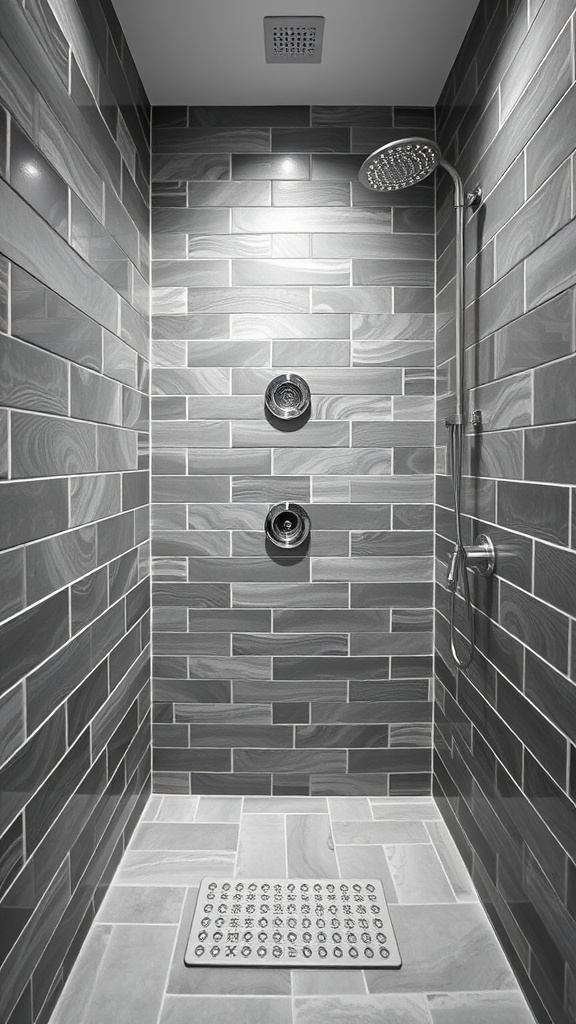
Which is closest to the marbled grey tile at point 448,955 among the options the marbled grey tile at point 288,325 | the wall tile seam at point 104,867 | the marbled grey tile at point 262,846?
the marbled grey tile at point 262,846

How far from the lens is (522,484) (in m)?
1.58

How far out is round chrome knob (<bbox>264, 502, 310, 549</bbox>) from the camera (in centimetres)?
246

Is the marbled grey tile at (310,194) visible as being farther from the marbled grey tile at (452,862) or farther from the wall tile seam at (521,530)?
the marbled grey tile at (452,862)

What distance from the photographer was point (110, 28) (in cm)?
192

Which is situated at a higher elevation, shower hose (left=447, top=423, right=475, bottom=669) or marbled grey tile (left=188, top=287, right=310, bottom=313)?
marbled grey tile (left=188, top=287, right=310, bottom=313)

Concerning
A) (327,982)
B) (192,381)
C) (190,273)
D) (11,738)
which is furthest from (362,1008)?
(190,273)

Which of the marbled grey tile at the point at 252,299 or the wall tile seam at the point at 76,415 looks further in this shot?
the marbled grey tile at the point at 252,299

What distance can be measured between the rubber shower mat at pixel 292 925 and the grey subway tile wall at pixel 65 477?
1.09ft

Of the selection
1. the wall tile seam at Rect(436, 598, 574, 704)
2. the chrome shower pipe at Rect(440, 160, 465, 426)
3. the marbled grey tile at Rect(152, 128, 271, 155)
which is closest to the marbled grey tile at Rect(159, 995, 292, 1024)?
the wall tile seam at Rect(436, 598, 574, 704)

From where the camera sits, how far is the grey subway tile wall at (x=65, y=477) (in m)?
1.26

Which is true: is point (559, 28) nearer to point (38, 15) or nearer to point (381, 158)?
point (381, 158)

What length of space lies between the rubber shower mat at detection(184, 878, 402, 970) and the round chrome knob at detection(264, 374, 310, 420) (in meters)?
1.51

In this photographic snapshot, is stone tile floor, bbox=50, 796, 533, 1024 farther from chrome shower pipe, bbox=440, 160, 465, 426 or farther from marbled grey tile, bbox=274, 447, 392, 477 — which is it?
chrome shower pipe, bbox=440, 160, 465, 426

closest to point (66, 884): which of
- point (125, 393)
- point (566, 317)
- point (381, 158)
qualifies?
point (125, 393)
